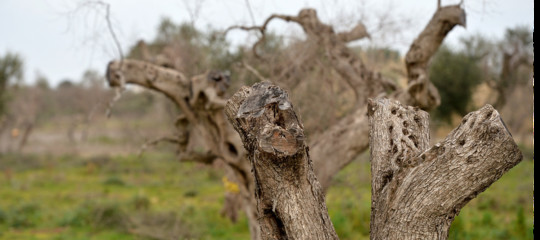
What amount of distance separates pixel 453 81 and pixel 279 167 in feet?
57.9

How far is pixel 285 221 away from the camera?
3.33 meters

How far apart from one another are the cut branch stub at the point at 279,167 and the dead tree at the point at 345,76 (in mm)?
4196

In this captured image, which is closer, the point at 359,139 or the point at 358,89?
the point at 359,139

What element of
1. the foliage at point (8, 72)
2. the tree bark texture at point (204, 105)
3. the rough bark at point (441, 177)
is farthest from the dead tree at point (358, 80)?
the foliage at point (8, 72)

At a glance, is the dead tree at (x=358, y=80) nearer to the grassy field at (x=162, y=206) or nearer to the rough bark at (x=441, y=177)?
the grassy field at (x=162, y=206)

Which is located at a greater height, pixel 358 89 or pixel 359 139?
pixel 358 89

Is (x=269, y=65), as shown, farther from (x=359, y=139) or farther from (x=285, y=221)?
(x=285, y=221)

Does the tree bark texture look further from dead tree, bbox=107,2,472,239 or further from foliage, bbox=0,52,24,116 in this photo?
foliage, bbox=0,52,24,116

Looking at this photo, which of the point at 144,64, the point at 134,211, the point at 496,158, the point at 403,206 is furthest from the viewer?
the point at 134,211

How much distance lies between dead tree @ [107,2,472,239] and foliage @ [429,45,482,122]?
37.1 ft

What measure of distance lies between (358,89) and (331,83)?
1126 mm

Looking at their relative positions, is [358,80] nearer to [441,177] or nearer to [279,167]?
[441,177]

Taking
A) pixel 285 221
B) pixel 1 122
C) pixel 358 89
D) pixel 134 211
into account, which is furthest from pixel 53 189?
pixel 285 221

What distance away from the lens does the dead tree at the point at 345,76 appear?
25.5 ft
